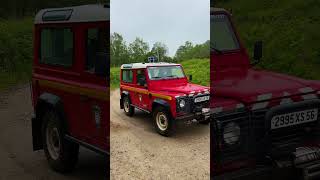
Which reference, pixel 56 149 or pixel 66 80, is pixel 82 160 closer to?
pixel 56 149

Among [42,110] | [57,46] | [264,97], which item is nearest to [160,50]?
[264,97]

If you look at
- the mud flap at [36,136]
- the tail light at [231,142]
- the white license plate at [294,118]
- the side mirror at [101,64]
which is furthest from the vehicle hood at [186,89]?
the mud flap at [36,136]

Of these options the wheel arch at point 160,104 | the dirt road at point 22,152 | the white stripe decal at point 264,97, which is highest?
the wheel arch at point 160,104

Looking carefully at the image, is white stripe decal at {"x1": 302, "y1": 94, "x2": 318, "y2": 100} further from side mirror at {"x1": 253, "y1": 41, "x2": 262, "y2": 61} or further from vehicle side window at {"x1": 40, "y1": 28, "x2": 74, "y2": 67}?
vehicle side window at {"x1": 40, "y1": 28, "x2": 74, "y2": 67}

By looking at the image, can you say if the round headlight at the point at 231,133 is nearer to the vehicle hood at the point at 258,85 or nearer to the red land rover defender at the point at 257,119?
the red land rover defender at the point at 257,119

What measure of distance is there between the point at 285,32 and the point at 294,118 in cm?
60

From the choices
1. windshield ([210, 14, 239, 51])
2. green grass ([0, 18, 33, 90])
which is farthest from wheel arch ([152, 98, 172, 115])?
green grass ([0, 18, 33, 90])

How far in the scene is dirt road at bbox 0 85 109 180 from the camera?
4.09 m

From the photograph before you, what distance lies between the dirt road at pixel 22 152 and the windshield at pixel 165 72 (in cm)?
183

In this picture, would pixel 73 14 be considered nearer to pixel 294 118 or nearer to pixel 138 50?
pixel 138 50

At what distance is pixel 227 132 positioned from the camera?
8.91ft

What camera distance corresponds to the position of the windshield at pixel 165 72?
7.26ft

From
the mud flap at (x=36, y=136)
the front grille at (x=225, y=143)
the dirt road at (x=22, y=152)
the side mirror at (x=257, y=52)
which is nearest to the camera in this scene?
the front grille at (x=225, y=143)

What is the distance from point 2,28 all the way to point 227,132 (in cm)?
186
